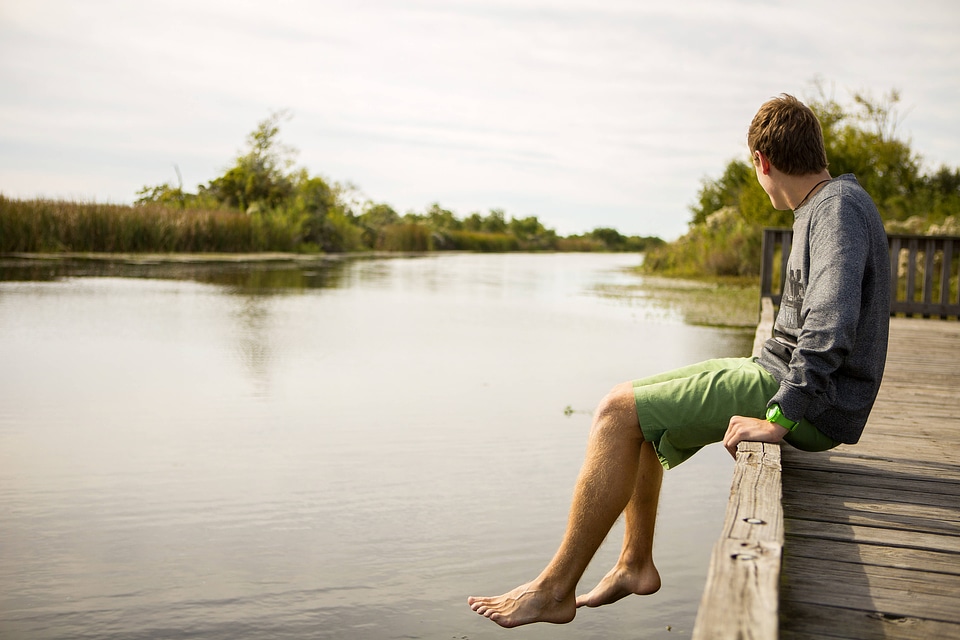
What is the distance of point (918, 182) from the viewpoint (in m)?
22.9

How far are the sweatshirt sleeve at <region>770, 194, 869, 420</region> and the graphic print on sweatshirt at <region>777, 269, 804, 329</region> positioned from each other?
10 cm

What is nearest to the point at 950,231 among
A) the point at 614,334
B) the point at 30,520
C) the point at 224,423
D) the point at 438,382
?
the point at 614,334

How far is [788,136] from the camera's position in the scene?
210 cm

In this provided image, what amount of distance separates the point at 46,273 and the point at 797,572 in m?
13.9

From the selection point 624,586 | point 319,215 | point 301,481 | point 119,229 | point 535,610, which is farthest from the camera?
point 319,215

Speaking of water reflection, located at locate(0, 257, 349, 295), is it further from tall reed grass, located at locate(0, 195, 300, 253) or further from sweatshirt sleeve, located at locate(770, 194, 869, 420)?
sweatshirt sleeve, located at locate(770, 194, 869, 420)

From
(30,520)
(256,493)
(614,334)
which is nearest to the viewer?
(30,520)

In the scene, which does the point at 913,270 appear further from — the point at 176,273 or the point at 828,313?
the point at 176,273

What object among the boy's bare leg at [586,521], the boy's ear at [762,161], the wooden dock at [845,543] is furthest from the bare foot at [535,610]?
the boy's ear at [762,161]

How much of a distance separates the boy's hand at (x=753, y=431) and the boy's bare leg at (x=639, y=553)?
1.15ft

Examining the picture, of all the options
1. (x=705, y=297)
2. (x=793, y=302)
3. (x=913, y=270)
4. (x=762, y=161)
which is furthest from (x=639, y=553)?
(x=705, y=297)

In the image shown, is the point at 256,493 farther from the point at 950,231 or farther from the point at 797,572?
the point at 950,231

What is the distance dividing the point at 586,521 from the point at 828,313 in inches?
29.5

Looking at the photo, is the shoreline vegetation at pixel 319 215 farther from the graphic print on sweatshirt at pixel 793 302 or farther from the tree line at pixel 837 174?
the graphic print on sweatshirt at pixel 793 302
